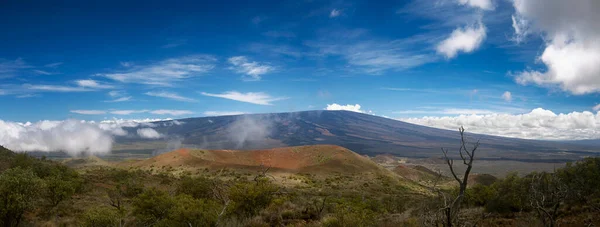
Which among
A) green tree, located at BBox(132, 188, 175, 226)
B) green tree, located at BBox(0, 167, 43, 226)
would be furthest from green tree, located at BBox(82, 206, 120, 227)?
green tree, located at BBox(0, 167, 43, 226)

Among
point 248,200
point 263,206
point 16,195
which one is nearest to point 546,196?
point 263,206

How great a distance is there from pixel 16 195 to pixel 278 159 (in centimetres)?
6060

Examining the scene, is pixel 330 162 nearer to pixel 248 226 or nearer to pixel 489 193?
pixel 489 193

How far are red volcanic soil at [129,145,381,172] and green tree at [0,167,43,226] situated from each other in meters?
44.7

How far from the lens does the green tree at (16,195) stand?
12655 millimetres

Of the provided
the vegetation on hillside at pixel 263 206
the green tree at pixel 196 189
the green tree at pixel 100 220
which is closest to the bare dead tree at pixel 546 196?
the vegetation on hillside at pixel 263 206

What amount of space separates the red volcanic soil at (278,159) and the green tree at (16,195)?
44.7 m

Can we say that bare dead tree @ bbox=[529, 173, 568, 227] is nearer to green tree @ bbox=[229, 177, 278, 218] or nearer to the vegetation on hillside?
the vegetation on hillside

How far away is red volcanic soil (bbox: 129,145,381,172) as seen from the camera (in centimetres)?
6088

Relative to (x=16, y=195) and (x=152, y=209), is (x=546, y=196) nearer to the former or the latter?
(x=152, y=209)

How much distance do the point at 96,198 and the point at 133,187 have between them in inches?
119

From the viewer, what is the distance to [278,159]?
238 ft

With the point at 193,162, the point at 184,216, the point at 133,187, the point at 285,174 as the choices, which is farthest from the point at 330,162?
the point at 184,216

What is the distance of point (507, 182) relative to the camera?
22.6 meters
